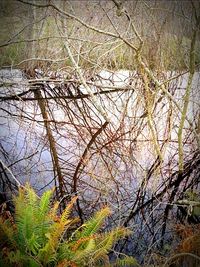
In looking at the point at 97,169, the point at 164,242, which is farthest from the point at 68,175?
the point at 164,242

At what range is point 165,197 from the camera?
4.22 m

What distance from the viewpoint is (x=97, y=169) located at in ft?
14.7

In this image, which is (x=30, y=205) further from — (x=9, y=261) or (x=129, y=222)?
(x=129, y=222)

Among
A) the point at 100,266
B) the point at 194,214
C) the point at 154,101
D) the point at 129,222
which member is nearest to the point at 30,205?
the point at 100,266

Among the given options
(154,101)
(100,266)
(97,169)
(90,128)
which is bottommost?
(100,266)

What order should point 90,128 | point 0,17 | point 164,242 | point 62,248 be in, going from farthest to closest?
point 0,17
point 90,128
point 164,242
point 62,248

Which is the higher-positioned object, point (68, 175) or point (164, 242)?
point (68, 175)

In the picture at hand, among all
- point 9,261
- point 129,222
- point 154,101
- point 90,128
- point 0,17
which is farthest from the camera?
point 0,17

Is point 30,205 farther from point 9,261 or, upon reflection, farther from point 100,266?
point 100,266

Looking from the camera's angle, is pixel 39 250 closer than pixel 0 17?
Yes

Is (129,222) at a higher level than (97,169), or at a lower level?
lower

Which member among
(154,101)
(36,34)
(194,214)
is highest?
(36,34)

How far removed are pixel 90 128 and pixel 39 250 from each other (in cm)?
203

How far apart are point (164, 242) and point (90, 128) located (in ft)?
5.43
